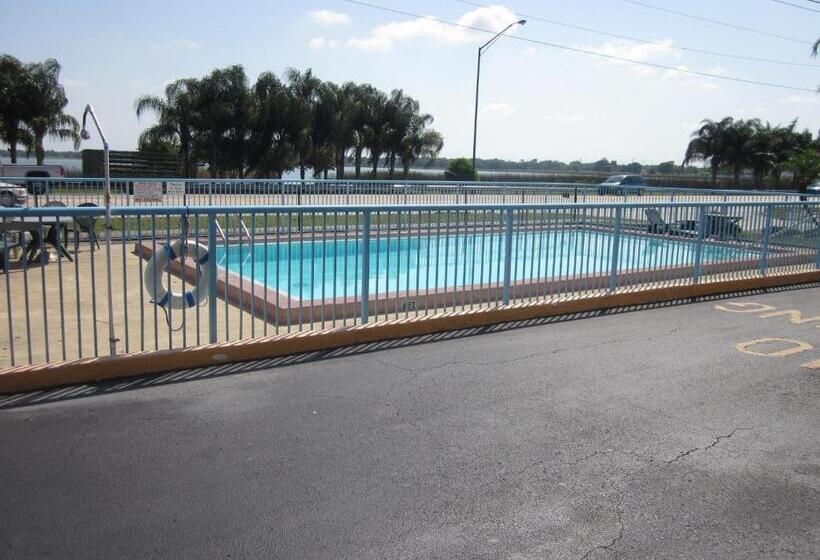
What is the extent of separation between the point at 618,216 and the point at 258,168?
36.4m

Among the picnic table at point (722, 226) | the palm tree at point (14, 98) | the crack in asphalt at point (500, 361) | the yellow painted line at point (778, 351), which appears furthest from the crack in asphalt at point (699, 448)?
the palm tree at point (14, 98)

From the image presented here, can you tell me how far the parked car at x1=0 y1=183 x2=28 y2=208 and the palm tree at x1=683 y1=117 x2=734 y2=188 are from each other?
2497 inches

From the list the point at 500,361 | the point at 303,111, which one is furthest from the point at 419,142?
the point at 500,361

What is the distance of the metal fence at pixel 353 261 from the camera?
6.66m

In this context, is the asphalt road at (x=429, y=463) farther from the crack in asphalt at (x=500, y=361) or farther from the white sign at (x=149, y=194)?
the white sign at (x=149, y=194)

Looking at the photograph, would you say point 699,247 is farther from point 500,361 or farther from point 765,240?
point 500,361

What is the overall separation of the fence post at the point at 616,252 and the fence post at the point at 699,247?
1635 mm

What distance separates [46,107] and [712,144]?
57.0m

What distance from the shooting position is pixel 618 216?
32.2 ft

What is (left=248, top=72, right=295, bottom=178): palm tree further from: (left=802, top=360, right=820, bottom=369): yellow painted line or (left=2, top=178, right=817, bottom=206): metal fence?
(left=802, top=360, right=820, bottom=369): yellow painted line

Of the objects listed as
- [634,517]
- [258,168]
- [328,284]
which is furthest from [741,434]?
[258,168]

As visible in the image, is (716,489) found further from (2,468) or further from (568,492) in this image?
(2,468)

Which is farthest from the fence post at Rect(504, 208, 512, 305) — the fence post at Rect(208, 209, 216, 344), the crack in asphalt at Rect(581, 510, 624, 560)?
the crack in asphalt at Rect(581, 510, 624, 560)

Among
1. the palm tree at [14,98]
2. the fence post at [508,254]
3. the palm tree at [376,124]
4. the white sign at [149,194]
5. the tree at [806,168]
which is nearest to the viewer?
the fence post at [508,254]
